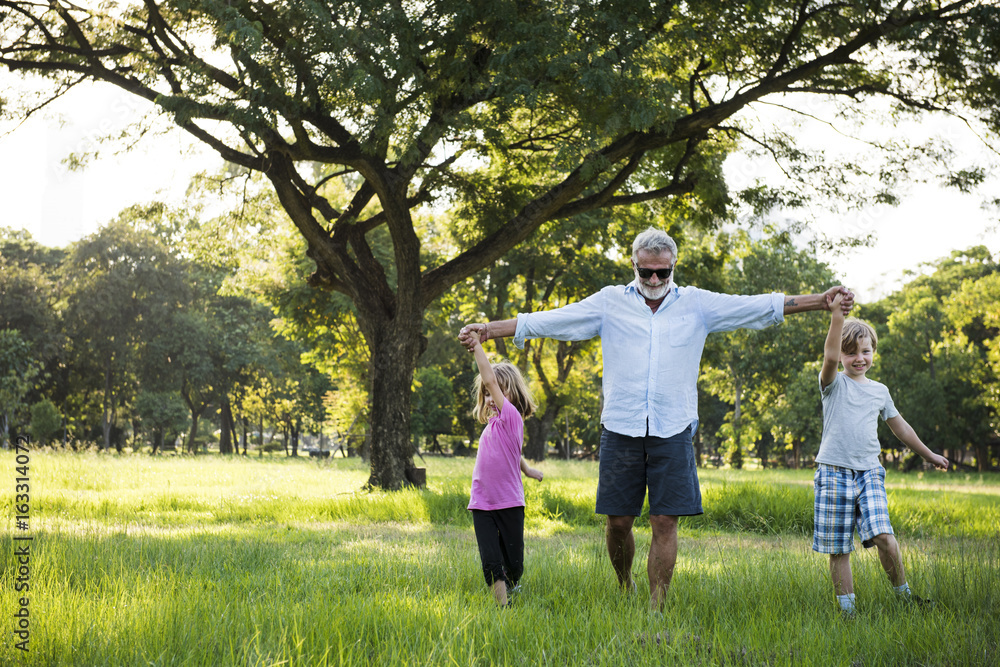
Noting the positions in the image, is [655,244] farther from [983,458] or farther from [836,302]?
[983,458]

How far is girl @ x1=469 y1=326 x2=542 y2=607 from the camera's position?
4.76 m

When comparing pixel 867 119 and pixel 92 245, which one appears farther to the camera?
pixel 92 245

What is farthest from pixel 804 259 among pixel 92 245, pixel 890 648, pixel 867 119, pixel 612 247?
pixel 890 648

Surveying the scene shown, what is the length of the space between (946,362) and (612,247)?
24127 mm

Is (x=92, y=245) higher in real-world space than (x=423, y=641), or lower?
higher

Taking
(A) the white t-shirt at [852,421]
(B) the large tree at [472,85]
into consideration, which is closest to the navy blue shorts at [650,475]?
(A) the white t-shirt at [852,421]

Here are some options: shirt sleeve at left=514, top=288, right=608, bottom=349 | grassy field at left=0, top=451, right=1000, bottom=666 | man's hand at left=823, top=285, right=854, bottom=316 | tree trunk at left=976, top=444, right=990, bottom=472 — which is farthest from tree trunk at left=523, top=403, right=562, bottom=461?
tree trunk at left=976, top=444, right=990, bottom=472

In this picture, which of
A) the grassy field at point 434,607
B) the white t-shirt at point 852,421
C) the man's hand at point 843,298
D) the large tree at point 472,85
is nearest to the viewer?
the grassy field at point 434,607

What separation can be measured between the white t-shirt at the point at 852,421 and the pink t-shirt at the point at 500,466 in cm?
199

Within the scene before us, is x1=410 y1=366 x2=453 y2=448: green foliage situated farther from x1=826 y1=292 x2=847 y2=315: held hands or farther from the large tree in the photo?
x1=826 y1=292 x2=847 y2=315: held hands

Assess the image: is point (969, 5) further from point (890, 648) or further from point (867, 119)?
point (890, 648)

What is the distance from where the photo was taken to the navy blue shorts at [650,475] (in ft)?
13.7

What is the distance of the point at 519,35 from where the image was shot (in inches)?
383

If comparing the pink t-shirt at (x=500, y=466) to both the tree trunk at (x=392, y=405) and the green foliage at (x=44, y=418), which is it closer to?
the tree trunk at (x=392, y=405)
